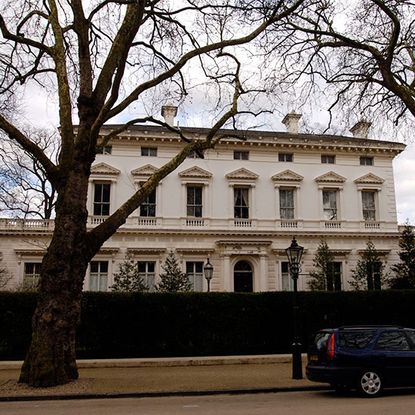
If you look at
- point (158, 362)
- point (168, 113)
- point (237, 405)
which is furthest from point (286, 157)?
point (237, 405)

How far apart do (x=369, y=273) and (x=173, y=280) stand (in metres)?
14.2

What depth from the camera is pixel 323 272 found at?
3569 centimetres

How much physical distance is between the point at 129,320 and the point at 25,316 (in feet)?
13.3

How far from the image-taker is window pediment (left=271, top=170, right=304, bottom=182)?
38906mm

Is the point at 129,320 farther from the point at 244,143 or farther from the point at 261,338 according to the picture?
the point at 244,143

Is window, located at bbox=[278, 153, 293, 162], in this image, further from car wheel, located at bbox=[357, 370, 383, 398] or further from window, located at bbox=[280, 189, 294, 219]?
car wheel, located at bbox=[357, 370, 383, 398]

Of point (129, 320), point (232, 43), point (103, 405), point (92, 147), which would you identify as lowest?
point (103, 405)

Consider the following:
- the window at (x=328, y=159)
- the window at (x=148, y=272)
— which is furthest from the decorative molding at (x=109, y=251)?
the window at (x=328, y=159)

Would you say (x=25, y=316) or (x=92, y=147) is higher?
(x=92, y=147)

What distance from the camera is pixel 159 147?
1492 inches

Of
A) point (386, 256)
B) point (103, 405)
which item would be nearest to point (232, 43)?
point (103, 405)

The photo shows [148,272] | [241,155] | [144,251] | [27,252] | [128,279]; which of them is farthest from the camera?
[241,155]

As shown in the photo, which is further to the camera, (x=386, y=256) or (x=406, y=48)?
(x=386, y=256)

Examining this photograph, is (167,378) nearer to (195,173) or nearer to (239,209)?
(195,173)
